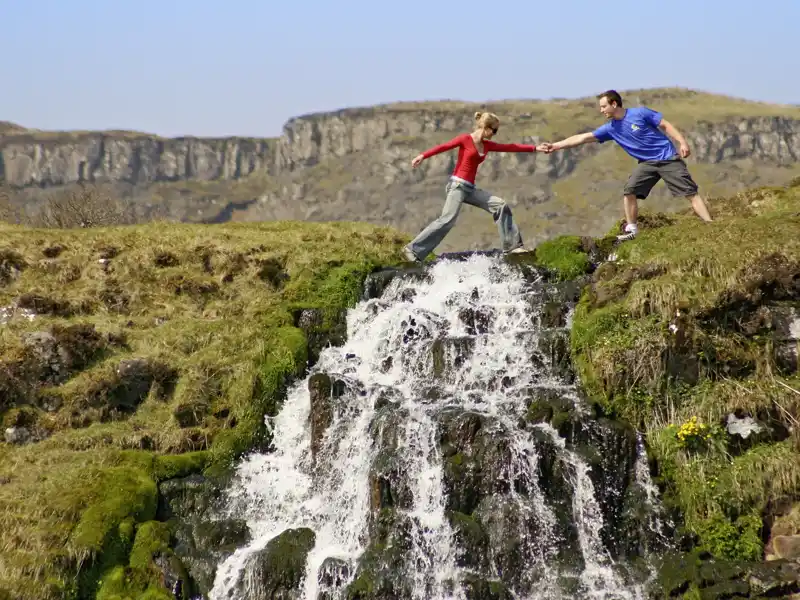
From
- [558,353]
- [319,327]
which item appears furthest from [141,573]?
[558,353]

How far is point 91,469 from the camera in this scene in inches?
579

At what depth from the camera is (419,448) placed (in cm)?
1417

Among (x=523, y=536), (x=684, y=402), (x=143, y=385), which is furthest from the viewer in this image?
(x=143, y=385)

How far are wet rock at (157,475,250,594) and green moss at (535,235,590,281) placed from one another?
8.94 meters

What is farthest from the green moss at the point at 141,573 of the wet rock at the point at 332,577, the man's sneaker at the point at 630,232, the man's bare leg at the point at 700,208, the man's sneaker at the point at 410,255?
the man's bare leg at the point at 700,208

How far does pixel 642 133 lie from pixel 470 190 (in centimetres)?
380

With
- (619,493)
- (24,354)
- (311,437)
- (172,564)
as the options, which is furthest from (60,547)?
(619,493)

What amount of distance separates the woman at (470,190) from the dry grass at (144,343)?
6.29ft

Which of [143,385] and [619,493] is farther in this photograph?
[143,385]

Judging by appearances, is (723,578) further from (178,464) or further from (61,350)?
(61,350)

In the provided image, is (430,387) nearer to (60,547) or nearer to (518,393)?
(518,393)

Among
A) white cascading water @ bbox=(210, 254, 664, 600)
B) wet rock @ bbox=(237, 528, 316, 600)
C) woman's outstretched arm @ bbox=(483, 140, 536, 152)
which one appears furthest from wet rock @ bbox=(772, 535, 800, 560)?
→ woman's outstretched arm @ bbox=(483, 140, 536, 152)

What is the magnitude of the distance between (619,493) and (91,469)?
29.1 ft

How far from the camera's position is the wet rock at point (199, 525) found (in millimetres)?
13273
